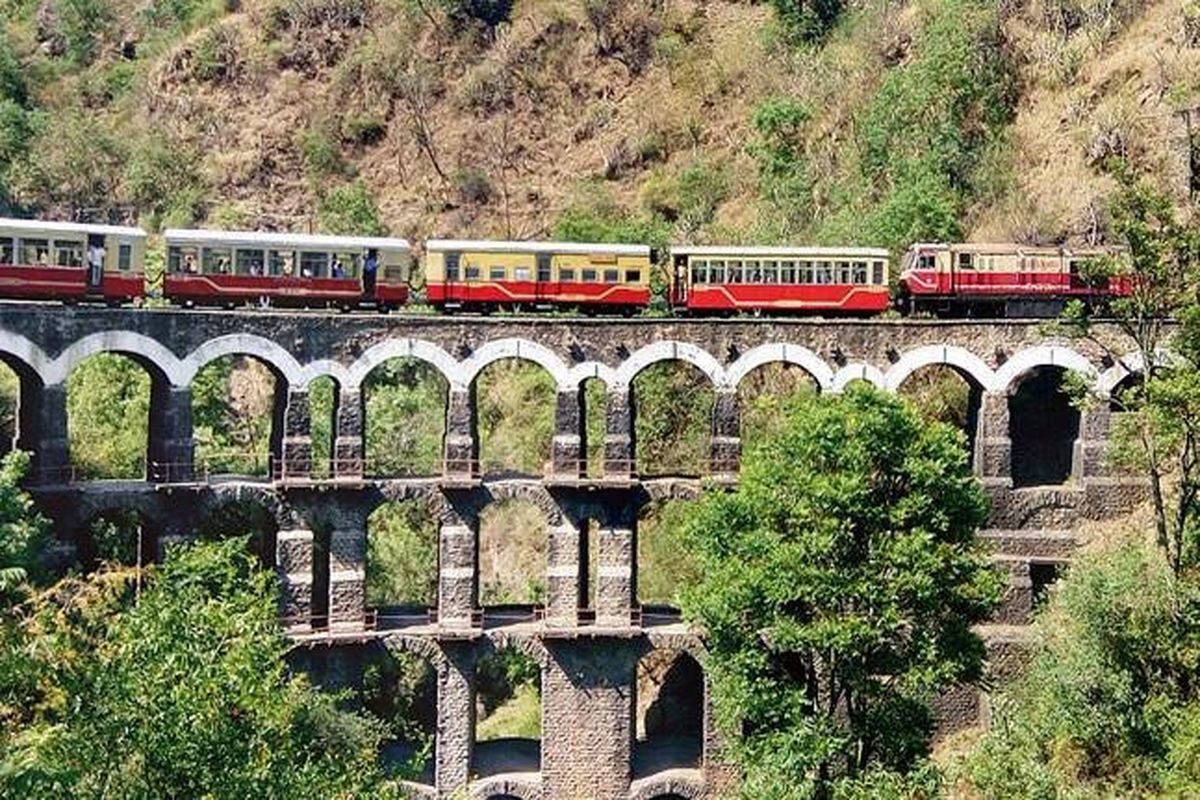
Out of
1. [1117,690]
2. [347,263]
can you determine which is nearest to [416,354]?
[347,263]

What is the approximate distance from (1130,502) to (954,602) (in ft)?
36.3

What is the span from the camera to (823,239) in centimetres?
4638

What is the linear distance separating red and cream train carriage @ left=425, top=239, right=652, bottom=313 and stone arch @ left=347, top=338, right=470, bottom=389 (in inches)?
87.1

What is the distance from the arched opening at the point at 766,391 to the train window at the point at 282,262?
15.3 metres

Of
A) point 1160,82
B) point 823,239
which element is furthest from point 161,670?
point 1160,82

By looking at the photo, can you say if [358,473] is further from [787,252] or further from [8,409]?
[8,409]

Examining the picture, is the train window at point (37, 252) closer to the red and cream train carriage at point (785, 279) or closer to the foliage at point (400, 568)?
the foliage at point (400, 568)

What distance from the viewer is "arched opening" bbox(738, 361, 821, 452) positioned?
142 ft

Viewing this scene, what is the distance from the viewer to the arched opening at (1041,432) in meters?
40.6

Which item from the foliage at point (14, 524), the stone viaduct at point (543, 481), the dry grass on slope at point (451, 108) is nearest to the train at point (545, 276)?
the stone viaduct at point (543, 481)

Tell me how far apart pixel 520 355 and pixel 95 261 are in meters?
10.7

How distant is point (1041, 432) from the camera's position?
4088 cm

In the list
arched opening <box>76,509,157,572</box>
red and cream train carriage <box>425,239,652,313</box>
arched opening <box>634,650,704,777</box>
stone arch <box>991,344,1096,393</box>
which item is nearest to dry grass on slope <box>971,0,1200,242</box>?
stone arch <box>991,344,1096,393</box>

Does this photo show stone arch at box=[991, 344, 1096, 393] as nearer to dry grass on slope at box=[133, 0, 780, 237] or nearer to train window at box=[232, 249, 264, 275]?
train window at box=[232, 249, 264, 275]
